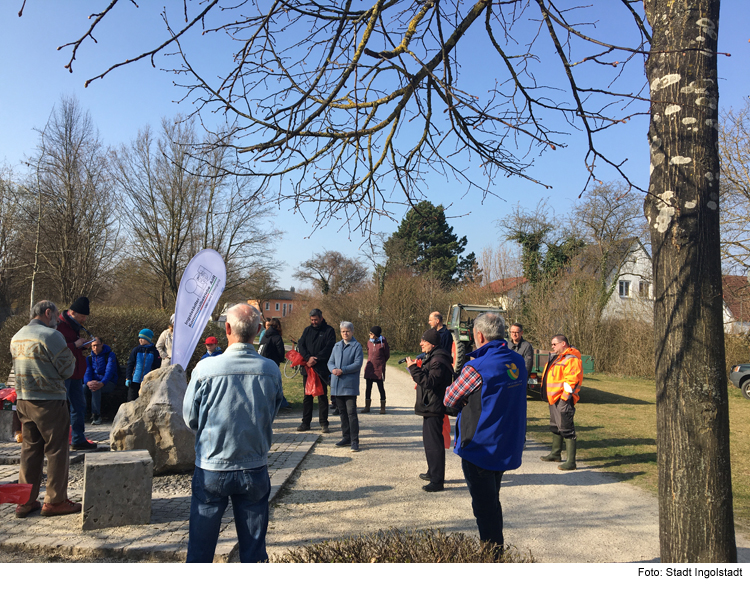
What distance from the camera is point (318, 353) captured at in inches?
340

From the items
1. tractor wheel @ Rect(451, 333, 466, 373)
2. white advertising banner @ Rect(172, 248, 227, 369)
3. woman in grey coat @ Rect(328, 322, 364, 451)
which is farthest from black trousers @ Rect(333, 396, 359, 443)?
tractor wheel @ Rect(451, 333, 466, 373)

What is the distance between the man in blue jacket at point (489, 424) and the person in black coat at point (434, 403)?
6.29ft

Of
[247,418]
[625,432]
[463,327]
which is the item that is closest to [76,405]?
[247,418]

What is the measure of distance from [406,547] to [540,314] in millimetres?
20439

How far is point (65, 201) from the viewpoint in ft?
82.6

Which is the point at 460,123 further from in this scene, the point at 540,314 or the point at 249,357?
the point at 540,314

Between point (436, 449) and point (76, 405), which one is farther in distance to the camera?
point (76, 405)

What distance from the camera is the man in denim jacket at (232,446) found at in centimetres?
304

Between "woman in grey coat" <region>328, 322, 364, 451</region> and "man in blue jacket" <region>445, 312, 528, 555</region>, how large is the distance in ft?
12.8

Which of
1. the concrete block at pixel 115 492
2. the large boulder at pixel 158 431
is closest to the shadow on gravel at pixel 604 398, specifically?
the large boulder at pixel 158 431

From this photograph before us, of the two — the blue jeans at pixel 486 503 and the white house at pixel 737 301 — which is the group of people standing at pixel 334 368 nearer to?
the blue jeans at pixel 486 503

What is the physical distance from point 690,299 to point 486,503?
1893mm

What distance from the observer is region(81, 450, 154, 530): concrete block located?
14.1 feet

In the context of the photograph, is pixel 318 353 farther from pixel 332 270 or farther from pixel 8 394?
pixel 332 270
